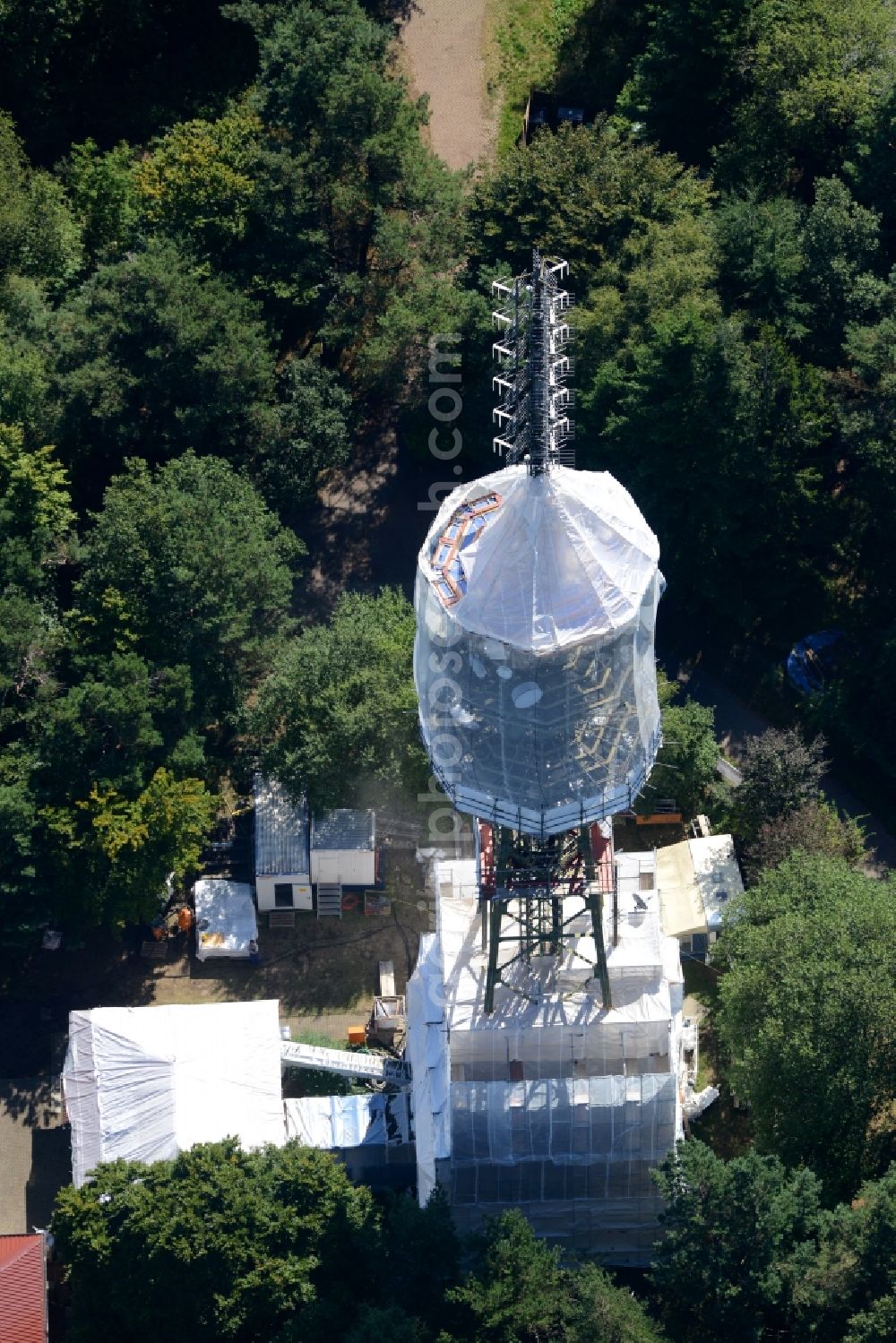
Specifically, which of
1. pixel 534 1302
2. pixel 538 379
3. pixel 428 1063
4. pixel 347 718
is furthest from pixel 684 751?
pixel 538 379

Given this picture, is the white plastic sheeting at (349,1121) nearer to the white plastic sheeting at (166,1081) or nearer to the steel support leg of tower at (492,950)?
the white plastic sheeting at (166,1081)

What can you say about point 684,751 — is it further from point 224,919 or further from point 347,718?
point 224,919

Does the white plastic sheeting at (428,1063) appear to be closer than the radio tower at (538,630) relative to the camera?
No

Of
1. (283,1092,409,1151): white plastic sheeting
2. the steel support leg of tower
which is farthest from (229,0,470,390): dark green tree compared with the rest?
(283,1092,409,1151): white plastic sheeting

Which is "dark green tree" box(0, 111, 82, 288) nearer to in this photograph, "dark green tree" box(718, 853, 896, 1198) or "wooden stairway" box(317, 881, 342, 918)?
"wooden stairway" box(317, 881, 342, 918)

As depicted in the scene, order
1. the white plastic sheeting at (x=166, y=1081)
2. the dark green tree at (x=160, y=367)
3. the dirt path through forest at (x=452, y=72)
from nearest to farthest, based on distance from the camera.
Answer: the white plastic sheeting at (x=166, y=1081) < the dark green tree at (x=160, y=367) < the dirt path through forest at (x=452, y=72)

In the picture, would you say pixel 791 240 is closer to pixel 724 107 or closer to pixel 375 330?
pixel 724 107

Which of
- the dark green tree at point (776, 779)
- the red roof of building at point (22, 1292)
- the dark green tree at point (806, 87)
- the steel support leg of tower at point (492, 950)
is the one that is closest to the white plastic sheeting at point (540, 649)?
the steel support leg of tower at point (492, 950)
